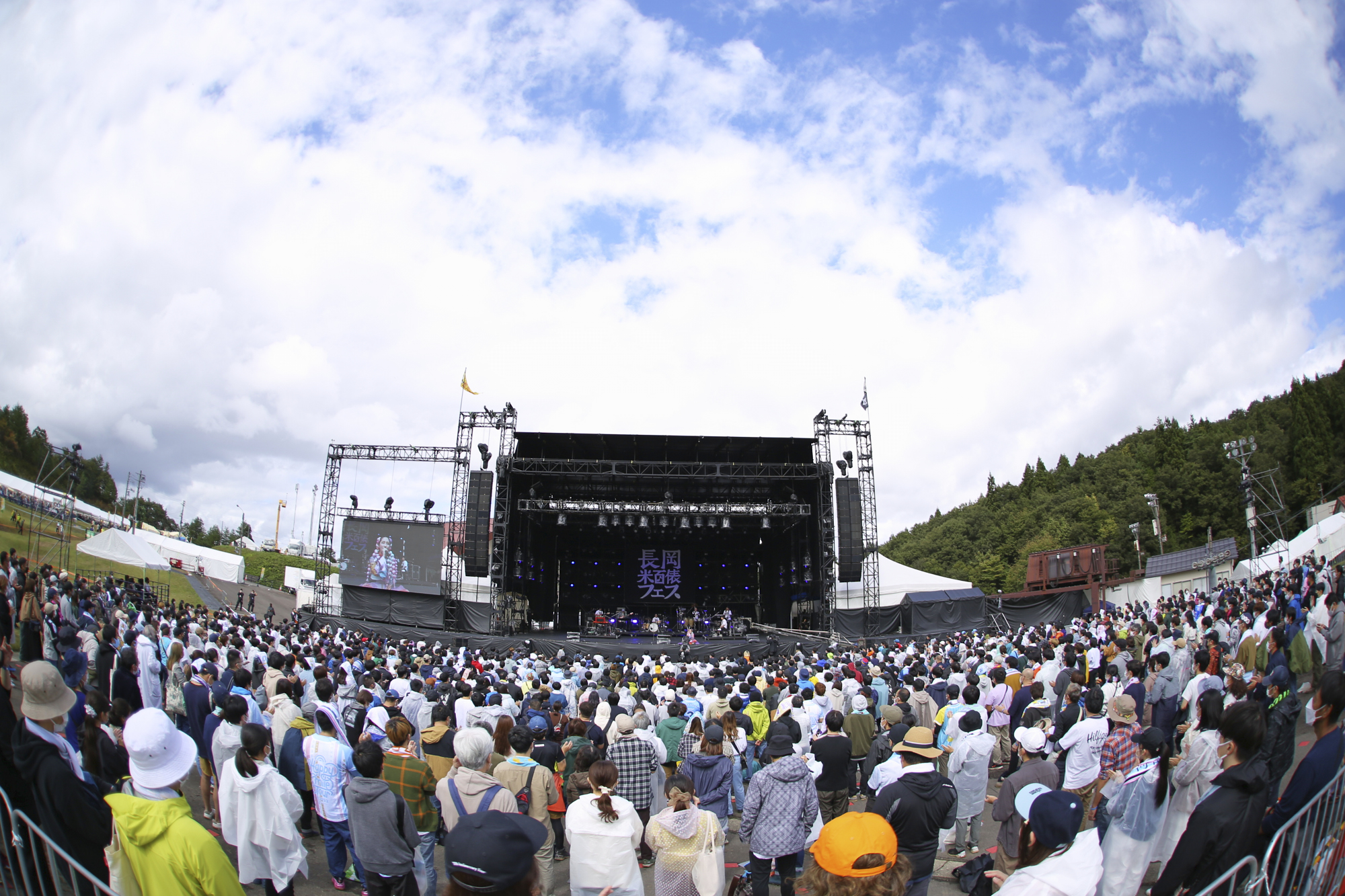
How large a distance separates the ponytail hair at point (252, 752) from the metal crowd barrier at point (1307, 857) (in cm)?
464

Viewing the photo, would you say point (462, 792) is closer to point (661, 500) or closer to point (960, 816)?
point (960, 816)

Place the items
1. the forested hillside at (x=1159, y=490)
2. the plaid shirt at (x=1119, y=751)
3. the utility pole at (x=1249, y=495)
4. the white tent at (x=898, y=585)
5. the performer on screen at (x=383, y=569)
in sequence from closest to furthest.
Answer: the plaid shirt at (x=1119, y=751) < the utility pole at (x=1249, y=495) < the performer on screen at (x=383, y=569) < the white tent at (x=898, y=585) < the forested hillside at (x=1159, y=490)

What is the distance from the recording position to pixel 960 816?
6.09 m

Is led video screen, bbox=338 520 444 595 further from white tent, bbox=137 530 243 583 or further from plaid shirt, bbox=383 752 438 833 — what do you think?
plaid shirt, bbox=383 752 438 833

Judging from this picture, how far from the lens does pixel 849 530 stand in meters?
22.7

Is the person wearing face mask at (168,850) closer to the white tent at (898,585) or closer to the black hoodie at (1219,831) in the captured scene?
the black hoodie at (1219,831)

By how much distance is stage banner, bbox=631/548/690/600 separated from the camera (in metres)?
30.0

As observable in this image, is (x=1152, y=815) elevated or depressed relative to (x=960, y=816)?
elevated

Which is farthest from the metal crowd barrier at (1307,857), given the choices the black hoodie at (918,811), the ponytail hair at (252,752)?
the ponytail hair at (252,752)

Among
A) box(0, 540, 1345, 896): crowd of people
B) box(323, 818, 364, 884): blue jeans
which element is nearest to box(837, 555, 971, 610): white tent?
box(0, 540, 1345, 896): crowd of people

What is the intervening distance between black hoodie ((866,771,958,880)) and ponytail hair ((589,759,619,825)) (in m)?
1.40

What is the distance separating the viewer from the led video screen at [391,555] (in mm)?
25531

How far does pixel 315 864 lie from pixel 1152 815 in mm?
5924

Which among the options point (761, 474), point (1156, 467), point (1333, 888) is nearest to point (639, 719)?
point (1333, 888)
